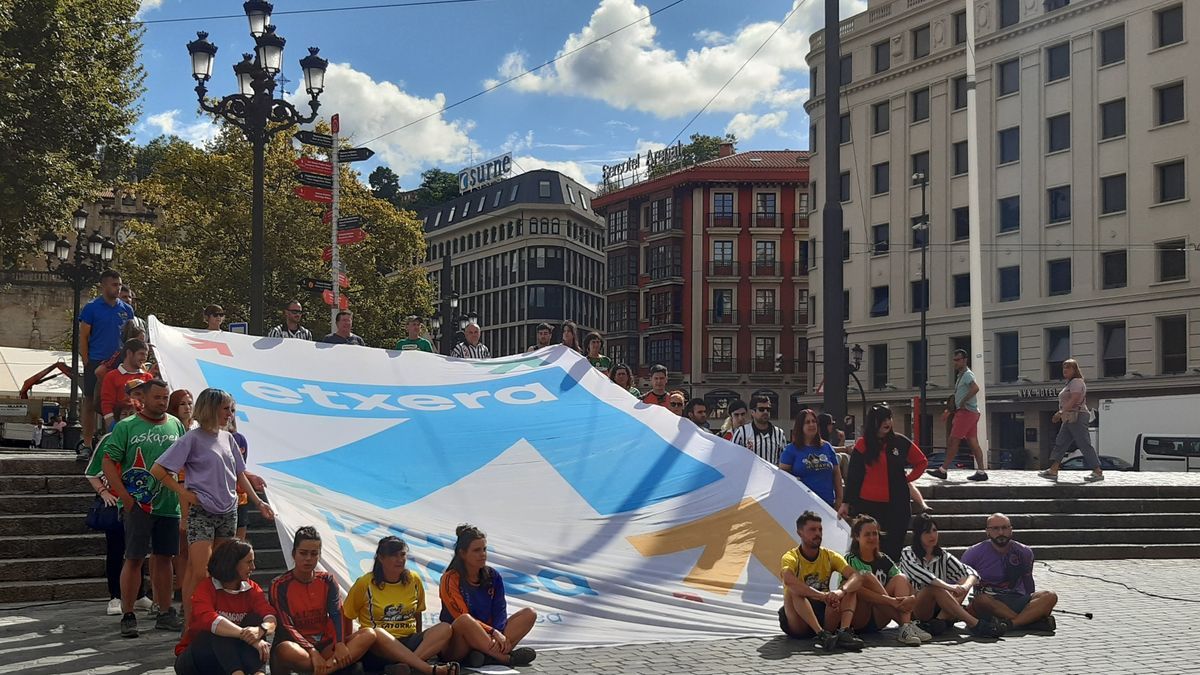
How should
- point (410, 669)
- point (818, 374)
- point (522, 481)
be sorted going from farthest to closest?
1. point (818, 374)
2. point (522, 481)
3. point (410, 669)

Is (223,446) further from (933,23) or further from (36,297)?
(36,297)

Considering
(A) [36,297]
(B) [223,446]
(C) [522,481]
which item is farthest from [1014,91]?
(A) [36,297]

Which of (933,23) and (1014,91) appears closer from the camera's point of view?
(1014,91)

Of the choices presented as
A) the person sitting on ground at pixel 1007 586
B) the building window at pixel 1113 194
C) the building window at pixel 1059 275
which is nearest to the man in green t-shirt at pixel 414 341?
the person sitting on ground at pixel 1007 586

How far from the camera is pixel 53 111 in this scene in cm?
2434

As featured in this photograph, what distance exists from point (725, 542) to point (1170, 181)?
35246 millimetres

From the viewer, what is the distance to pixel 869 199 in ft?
165

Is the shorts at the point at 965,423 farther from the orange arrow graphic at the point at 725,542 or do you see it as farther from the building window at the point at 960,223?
the building window at the point at 960,223

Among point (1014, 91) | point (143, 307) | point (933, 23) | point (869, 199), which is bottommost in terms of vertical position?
point (143, 307)

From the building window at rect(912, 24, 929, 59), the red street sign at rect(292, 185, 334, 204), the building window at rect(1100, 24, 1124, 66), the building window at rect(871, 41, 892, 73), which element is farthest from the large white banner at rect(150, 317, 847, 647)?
the building window at rect(871, 41, 892, 73)

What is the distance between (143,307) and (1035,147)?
33618 mm

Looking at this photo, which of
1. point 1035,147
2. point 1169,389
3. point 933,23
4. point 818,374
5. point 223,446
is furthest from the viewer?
point 818,374

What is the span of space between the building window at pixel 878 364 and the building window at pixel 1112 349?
34.6 ft

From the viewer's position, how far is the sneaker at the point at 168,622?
8.60m
